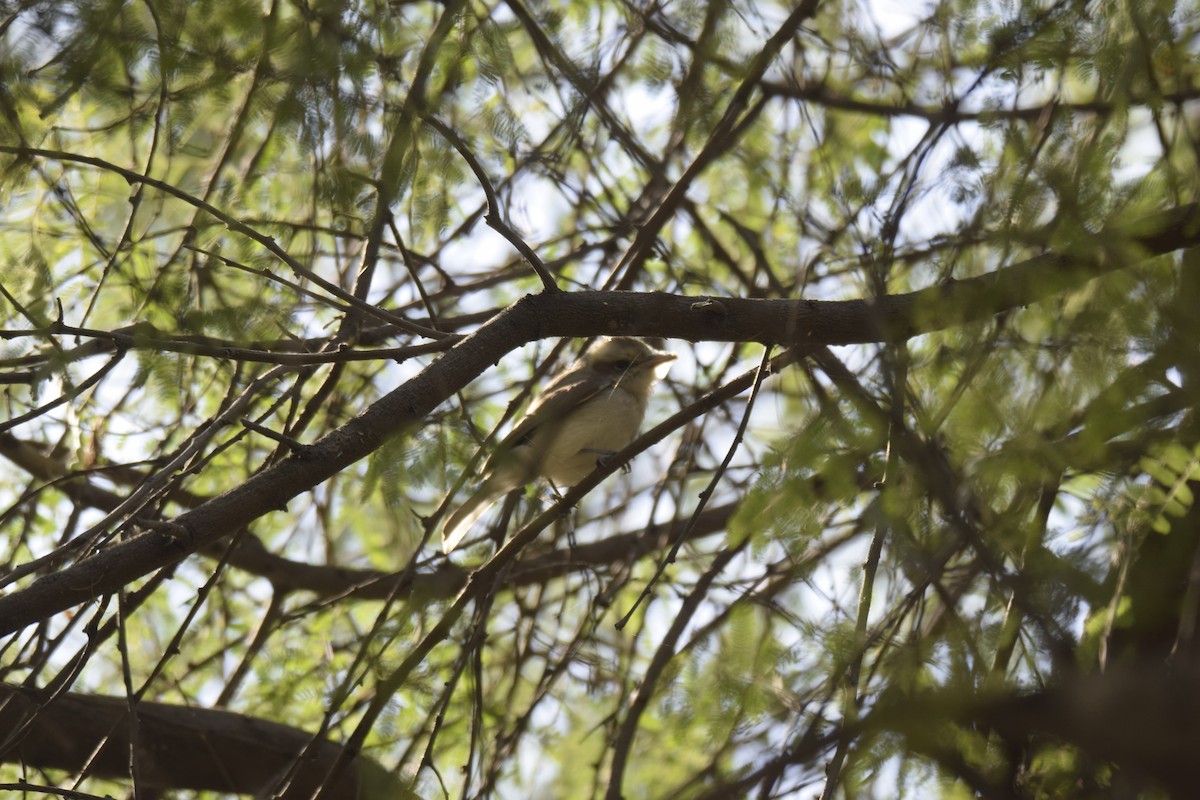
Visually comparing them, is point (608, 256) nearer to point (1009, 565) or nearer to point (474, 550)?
point (474, 550)

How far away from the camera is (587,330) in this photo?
371 centimetres

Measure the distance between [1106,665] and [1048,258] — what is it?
118 centimetres

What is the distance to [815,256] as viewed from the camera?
15.1ft

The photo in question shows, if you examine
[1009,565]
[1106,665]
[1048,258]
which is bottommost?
[1106,665]

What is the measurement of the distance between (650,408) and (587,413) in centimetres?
69

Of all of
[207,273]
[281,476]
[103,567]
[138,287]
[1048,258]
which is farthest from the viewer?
[207,273]

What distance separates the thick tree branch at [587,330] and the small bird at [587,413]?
189 centimetres

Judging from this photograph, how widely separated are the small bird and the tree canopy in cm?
24

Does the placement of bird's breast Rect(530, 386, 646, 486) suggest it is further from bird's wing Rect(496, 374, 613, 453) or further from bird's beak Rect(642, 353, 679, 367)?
bird's beak Rect(642, 353, 679, 367)

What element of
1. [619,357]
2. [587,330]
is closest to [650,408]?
[619,357]

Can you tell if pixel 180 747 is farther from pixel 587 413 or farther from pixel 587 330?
pixel 587 330

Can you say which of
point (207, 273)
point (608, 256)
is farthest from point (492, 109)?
point (207, 273)

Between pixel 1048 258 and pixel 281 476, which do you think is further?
pixel 1048 258

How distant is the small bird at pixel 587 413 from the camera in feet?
19.0
